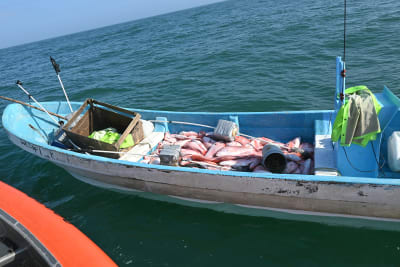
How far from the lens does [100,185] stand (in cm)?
577

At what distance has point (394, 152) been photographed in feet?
12.4

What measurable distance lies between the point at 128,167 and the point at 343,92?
3.73 m

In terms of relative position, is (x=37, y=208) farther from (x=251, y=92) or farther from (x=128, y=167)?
(x=251, y=92)

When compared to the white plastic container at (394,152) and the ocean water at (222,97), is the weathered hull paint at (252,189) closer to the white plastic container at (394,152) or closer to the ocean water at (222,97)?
the ocean water at (222,97)

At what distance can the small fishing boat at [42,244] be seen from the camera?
2.63m

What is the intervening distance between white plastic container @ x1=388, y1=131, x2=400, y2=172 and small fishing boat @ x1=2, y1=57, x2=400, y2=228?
151 mm

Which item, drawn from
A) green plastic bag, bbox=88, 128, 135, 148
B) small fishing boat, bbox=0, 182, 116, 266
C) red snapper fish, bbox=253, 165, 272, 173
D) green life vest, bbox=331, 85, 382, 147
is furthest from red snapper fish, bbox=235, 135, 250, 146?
small fishing boat, bbox=0, 182, 116, 266

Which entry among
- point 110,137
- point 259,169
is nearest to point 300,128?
point 259,169

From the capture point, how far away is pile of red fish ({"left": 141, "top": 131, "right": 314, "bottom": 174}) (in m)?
4.84

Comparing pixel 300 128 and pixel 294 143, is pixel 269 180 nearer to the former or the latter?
pixel 294 143

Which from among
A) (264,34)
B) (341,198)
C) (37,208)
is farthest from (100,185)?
(264,34)

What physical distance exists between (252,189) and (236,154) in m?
1.17

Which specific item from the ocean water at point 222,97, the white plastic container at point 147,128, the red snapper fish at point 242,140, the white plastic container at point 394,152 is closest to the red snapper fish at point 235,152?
the red snapper fish at point 242,140

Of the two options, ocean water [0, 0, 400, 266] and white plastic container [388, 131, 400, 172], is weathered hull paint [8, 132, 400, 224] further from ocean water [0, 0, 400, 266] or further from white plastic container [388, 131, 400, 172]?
white plastic container [388, 131, 400, 172]
